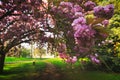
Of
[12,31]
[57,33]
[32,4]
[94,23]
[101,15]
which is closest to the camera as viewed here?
[94,23]

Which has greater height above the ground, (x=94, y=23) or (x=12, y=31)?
(x=12, y=31)

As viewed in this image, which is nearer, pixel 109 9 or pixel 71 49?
pixel 109 9

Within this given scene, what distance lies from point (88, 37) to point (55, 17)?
288cm

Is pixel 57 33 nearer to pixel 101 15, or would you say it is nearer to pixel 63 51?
pixel 63 51

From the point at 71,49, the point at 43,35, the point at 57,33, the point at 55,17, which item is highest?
the point at 43,35

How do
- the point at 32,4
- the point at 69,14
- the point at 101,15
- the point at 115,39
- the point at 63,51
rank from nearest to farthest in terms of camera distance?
1. the point at 101,15
2. the point at 69,14
3. the point at 63,51
4. the point at 32,4
5. the point at 115,39

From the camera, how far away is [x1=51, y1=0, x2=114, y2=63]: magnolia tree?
A: 4.58 meters

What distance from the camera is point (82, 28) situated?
458cm

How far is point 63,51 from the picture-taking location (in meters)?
7.77

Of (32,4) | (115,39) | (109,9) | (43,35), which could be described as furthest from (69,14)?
(115,39)

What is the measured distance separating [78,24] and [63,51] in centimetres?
314

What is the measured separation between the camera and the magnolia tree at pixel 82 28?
458 cm

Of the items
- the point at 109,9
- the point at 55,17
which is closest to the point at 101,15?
the point at 109,9

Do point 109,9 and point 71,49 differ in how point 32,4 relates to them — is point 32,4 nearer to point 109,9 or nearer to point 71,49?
point 71,49
